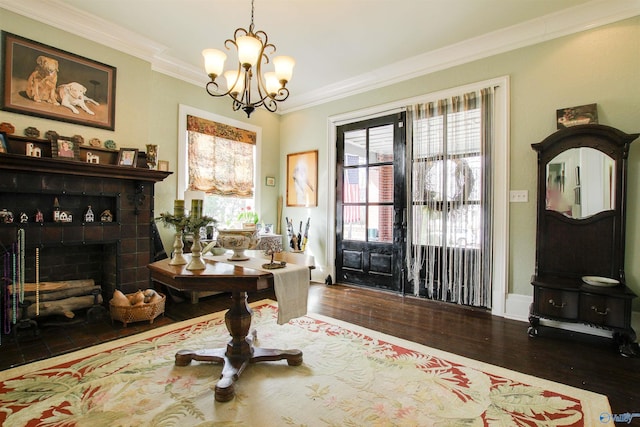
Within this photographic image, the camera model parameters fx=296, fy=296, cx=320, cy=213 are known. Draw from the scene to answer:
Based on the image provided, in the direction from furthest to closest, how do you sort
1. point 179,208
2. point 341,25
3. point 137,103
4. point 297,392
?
point 137,103 → point 341,25 → point 179,208 → point 297,392

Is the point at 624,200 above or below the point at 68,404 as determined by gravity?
above

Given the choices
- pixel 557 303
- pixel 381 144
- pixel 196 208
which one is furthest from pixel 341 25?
pixel 557 303

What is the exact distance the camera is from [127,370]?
77.5 inches

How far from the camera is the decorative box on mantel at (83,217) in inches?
102

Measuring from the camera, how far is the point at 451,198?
11.4 feet

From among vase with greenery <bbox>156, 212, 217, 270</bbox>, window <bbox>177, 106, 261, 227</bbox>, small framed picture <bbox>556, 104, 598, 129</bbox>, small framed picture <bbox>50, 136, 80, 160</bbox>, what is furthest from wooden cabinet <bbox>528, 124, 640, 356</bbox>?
small framed picture <bbox>50, 136, 80, 160</bbox>

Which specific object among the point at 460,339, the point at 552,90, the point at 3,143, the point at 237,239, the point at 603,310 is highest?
the point at 552,90

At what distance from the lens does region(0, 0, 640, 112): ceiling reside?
8.91ft

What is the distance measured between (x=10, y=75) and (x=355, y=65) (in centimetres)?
354

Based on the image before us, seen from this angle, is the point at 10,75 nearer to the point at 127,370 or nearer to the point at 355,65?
the point at 127,370

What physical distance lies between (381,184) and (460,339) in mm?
2203

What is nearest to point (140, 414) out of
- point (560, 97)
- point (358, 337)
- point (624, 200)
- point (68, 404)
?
point (68, 404)

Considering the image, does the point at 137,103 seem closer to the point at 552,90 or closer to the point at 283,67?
the point at 283,67

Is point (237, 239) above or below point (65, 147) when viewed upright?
below
